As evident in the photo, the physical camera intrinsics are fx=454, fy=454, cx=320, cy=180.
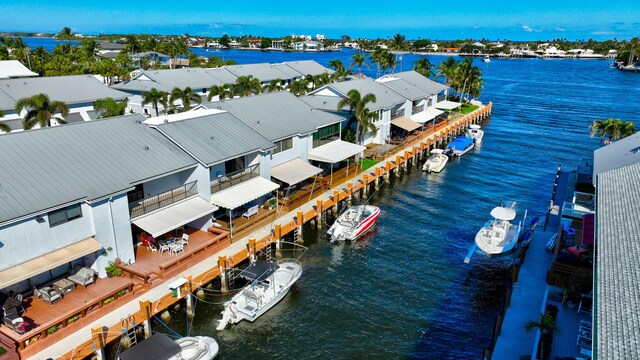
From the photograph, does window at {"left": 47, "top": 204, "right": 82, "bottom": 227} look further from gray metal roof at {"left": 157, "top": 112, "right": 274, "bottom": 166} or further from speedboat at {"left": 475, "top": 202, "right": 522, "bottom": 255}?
speedboat at {"left": 475, "top": 202, "right": 522, "bottom": 255}

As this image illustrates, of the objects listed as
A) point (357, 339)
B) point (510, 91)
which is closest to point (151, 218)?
point (357, 339)

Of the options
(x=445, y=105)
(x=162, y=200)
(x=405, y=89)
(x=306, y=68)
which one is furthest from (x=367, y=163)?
(x=306, y=68)

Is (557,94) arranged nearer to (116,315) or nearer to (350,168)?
→ (350,168)

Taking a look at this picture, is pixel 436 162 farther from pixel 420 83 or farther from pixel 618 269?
pixel 618 269

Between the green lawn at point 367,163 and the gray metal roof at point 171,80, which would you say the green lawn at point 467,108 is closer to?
the green lawn at point 367,163

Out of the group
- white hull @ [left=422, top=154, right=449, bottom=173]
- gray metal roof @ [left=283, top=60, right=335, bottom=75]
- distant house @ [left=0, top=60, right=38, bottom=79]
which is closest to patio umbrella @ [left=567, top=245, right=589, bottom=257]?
white hull @ [left=422, top=154, right=449, bottom=173]
